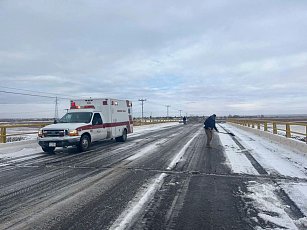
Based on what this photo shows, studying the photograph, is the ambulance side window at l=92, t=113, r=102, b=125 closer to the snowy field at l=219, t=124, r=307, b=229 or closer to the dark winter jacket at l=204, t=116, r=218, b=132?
the dark winter jacket at l=204, t=116, r=218, b=132

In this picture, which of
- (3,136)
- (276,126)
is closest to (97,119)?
(3,136)

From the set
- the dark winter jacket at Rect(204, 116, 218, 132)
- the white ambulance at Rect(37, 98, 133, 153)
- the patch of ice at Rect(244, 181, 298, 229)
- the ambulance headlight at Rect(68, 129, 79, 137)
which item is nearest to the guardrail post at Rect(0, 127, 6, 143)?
the white ambulance at Rect(37, 98, 133, 153)

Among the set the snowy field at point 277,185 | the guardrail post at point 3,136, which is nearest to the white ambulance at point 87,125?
the guardrail post at point 3,136

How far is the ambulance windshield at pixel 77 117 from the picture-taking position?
15.6m

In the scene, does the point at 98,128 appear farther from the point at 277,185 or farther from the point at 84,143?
the point at 277,185

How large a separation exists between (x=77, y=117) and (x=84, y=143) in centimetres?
206

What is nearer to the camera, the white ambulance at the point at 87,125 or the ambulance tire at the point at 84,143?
the white ambulance at the point at 87,125

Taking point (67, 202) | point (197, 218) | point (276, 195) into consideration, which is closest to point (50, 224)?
point (67, 202)

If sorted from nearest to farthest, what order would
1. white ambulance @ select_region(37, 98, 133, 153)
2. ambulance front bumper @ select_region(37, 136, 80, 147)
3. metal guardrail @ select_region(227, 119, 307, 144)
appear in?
ambulance front bumper @ select_region(37, 136, 80, 147) < white ambulance @ select_region(37, 98, 133, 153) < metal guardrail @ select_region(227, 119, 307, 144)

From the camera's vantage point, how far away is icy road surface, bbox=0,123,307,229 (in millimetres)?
4691

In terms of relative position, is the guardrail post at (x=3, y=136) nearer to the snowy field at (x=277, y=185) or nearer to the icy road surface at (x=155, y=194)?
the icy road surface at (x=155, y=194)

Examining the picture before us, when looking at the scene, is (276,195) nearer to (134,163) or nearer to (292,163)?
(292,163)

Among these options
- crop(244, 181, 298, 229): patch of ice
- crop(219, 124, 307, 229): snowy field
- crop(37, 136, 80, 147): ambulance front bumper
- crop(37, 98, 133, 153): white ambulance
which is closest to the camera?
crop(244, 181, 298, 229): patch of ice

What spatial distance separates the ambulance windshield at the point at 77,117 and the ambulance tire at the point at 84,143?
1.03 meters
